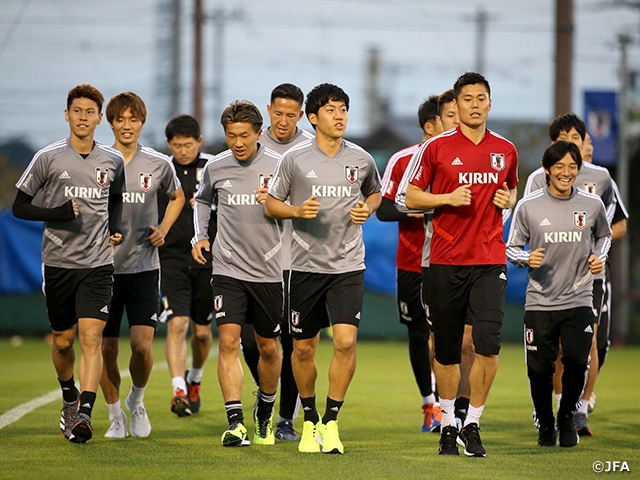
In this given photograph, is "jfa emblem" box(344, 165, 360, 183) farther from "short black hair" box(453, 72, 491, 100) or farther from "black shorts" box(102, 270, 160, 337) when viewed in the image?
"black shorts" box(102, 270, 160, 337)

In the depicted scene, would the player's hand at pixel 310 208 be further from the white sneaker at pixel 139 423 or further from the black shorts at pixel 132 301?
the white sneaker at pixel 139 423

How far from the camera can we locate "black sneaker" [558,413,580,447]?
330 inches

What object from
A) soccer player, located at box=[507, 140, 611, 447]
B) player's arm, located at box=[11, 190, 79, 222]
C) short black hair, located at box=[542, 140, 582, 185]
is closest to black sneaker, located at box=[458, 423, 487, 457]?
soccer player, located at box=[507, 140, 611, 447]

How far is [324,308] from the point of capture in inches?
320

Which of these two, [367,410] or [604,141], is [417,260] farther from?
[604,141]

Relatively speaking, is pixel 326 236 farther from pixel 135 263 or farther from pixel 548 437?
pixel 548 437

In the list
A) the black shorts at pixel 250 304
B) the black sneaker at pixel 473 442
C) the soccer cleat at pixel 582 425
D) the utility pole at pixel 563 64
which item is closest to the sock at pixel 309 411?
the black shorts at pixel 250 304

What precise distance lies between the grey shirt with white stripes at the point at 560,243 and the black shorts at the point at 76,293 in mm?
3129

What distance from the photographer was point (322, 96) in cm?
801

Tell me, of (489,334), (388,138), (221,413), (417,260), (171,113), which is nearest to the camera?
(489,334)

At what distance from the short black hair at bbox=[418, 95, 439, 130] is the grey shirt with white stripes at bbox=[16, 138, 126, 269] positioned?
9.86 ft

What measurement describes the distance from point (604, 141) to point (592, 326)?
15.8 metres

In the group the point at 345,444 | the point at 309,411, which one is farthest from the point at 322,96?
the point at 345,444

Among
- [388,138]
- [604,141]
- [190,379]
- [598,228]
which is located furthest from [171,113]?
[388,138]
